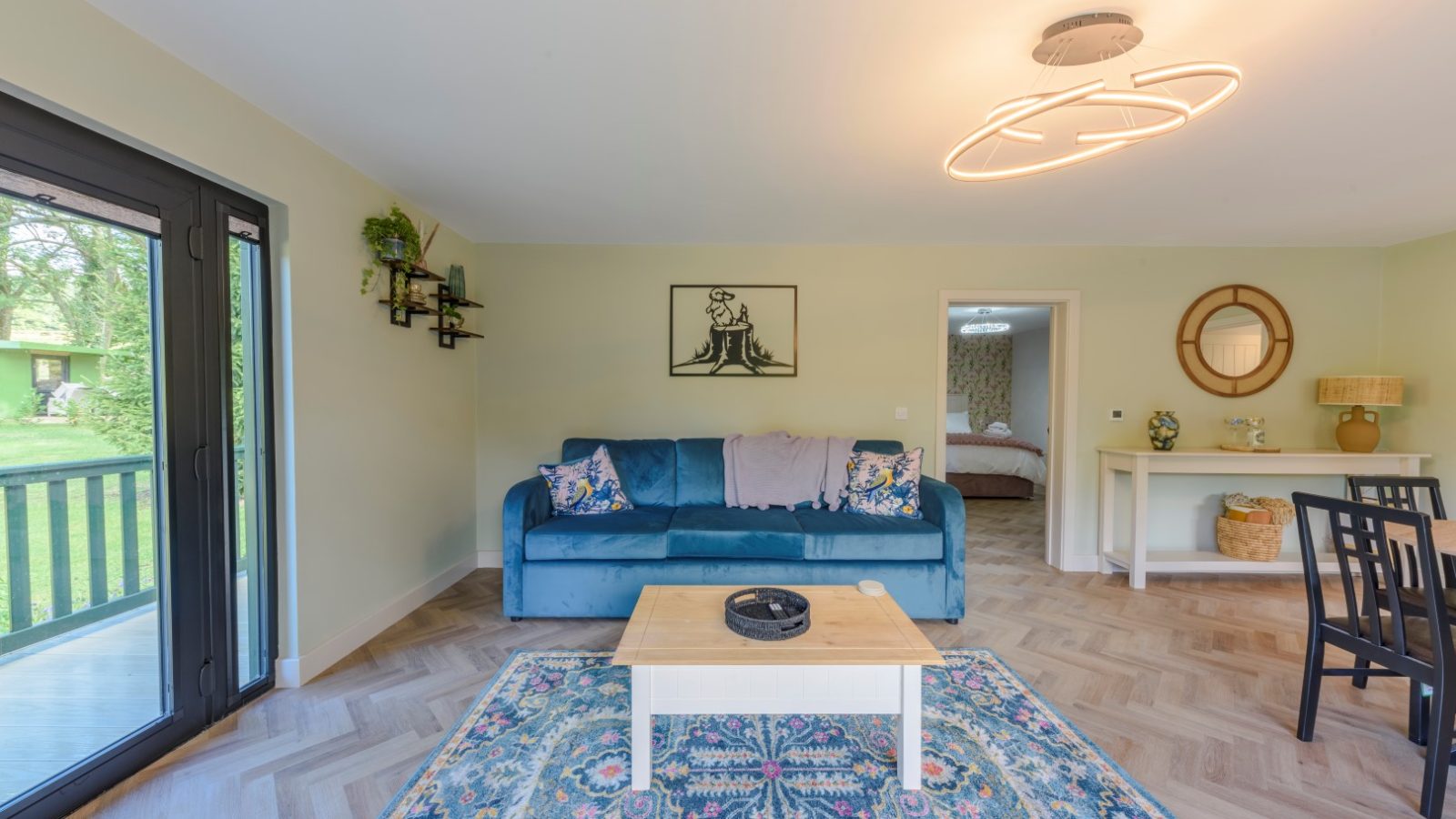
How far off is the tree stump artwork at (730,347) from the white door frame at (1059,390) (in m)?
1.16

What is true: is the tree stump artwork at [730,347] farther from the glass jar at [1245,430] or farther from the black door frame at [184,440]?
the glass jar at [1245,430]

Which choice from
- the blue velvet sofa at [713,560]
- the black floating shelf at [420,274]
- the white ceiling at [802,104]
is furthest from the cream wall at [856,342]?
the blue velvet sofa at [713,560]

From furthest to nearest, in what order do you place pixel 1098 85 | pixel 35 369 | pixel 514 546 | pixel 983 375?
1. pixel 983 375
2. pixel 514 546
3. pixel 35 369
4. pixel 1098 85

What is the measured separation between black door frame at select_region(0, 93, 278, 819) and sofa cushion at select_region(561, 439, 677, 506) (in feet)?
6.09

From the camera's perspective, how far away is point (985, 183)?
276 cm

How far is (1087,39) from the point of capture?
1580mm

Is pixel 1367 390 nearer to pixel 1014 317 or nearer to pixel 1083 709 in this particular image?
pixel 1083 709

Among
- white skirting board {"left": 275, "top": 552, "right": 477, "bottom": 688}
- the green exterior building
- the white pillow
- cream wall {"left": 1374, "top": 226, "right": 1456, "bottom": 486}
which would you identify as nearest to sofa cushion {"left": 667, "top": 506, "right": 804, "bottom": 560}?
white skirting board {"left": 275, "top": 552, "right": 477, "bottom": 688}

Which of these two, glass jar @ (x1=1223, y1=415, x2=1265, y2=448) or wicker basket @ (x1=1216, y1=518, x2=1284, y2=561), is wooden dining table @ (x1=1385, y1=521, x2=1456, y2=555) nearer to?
A: wicker basket @ (x1=1216, y1=518, x2=1284, y2=561)

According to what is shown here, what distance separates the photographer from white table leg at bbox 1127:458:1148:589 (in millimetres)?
3490

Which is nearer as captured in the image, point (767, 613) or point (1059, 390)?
point (767, 613)

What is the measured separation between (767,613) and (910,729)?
0.56 meters

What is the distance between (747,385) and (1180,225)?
9.73 feet

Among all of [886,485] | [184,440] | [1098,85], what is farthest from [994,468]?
[184,440]
